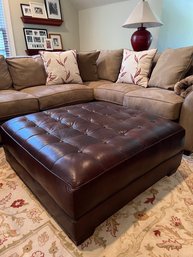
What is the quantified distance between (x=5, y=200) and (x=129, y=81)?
1839mm

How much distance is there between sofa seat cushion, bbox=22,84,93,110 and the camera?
2.07m

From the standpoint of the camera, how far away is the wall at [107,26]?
3.41 metres

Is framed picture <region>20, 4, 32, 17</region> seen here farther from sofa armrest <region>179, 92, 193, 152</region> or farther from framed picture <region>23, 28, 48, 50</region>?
sofa armrest <region>179, 92, 193, 152</region>

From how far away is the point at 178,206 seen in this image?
1.20 m

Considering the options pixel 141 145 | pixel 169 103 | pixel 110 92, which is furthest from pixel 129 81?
pixel 141 145

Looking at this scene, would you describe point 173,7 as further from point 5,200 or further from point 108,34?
point 5,200

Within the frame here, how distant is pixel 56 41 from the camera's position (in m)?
4.05

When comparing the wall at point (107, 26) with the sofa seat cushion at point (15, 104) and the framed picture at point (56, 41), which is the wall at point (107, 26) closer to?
the framed picture at point (56, 41)

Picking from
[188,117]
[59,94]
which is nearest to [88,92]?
[59,94]

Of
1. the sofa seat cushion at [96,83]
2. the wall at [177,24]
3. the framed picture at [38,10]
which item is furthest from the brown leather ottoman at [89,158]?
the framed picture at [38,10]

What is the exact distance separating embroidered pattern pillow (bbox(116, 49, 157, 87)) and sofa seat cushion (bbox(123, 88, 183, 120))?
32cm

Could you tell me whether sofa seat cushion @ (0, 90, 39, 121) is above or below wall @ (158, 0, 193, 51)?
below

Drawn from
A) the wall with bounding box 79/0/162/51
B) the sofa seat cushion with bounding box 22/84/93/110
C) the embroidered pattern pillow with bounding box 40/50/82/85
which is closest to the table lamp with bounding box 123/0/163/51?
the wall with bounding box 79/0/162/51

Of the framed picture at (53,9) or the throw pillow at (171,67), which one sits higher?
the framed picture at (53,9)
